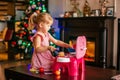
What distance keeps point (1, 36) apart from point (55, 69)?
4317 mm

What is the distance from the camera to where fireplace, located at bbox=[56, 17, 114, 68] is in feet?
15.3

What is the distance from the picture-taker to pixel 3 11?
6043mm

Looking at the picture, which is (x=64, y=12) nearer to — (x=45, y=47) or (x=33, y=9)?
(x=33, y=9)

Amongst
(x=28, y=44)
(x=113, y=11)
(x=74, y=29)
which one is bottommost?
(x=28, y=44)

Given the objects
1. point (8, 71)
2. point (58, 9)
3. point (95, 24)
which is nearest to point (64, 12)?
point (58, 9)

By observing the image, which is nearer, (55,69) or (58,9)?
(55,69)

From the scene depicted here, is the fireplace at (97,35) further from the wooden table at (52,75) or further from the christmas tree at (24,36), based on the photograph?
the wooden table at (52,75)

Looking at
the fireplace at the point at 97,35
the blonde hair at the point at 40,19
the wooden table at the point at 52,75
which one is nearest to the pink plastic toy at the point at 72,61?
the wooden table at the point at 52,75

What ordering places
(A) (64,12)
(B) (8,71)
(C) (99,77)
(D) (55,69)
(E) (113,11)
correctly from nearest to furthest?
(C) (99,77)
(D) (55,69)
(B) (8,71)
(E) (113,11)
(A) (64,12)

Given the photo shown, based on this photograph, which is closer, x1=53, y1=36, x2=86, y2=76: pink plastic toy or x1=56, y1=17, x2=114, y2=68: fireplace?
x1=53, y1=36, x2=86, y2=76: pink plastic toy

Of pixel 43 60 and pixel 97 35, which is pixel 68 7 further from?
pixel 43 60

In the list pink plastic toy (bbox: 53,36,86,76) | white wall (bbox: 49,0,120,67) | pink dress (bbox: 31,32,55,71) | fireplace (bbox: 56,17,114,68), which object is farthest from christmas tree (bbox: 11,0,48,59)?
pink plastic toy (bbox: 53,36,86,76)

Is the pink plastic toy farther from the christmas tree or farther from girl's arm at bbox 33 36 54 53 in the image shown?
the christmas tree

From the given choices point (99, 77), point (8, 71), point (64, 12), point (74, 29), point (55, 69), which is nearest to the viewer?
point (99, 77)
